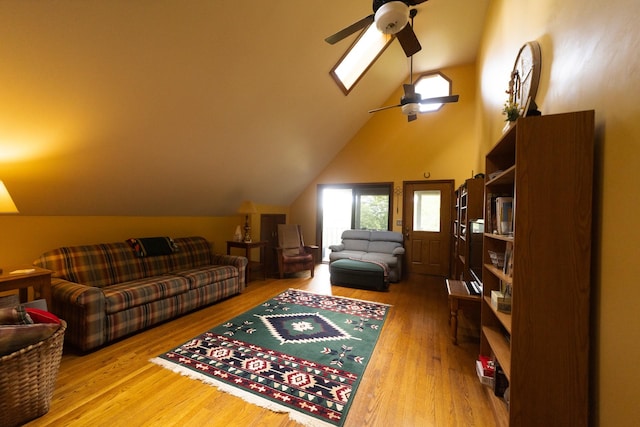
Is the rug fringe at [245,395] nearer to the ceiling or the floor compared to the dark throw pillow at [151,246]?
nearer to the floor

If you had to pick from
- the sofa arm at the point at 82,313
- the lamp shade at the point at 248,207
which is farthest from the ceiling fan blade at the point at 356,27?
the lamp shade at the point at 248,207

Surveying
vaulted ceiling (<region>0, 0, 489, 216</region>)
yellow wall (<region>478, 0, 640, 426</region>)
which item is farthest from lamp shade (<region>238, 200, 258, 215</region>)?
yellow wall (<region>478, 0, 640, 426</region>)

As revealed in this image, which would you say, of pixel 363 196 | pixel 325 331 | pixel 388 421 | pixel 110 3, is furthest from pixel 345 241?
pixel 110 3

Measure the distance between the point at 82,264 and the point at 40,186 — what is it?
892 millimetres

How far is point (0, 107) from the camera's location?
1.74 m

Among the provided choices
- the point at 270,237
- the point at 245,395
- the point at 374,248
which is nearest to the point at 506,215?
the point at 245,395

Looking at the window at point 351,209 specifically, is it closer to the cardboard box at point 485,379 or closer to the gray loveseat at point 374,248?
the gray loveseat at point 374,248

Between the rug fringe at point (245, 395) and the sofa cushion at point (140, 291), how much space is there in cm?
69

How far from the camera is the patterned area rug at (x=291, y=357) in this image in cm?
166

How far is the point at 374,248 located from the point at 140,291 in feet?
12.8

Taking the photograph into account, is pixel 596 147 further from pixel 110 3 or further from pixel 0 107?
pixel 0 107

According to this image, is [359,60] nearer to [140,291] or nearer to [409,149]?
→ [409,149]

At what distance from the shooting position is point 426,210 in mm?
5164

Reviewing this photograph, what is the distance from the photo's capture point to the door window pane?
200 inches
